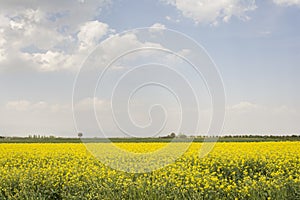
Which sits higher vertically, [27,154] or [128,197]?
[27,154]

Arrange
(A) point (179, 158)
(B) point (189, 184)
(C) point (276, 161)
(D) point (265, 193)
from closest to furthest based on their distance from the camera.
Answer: (D) point (265, 193) < (B) point (189, 184) < (C) point (276, 161) < (A) point (179, 158)

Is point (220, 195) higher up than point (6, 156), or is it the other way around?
point (6, 156)

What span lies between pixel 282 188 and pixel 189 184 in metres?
2.00

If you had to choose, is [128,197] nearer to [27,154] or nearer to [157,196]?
[157,196]

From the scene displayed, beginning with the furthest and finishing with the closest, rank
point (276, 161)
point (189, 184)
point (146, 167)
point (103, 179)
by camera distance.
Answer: point (276, 161)
point (146, 167)
point (103, 179)
point (189, 184)

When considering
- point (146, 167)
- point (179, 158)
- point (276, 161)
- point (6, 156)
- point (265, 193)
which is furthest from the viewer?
point (6, 156)

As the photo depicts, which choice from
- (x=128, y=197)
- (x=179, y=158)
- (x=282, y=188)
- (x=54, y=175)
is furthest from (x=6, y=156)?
(x=282, y=188)

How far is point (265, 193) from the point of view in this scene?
8547mm

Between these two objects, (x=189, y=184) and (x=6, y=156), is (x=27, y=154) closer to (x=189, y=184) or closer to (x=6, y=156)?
(x=6, y=156)

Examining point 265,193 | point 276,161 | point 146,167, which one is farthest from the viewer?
point 276,161

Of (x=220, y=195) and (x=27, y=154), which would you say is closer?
(x=220, y=195)

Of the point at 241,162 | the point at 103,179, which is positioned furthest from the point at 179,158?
the point at 103,179

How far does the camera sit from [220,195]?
349 inches

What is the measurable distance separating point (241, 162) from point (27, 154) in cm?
833
